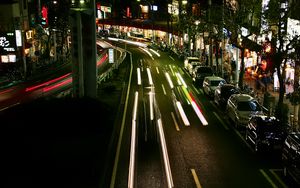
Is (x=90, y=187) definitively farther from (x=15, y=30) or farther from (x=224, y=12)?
(x=15, y=30)

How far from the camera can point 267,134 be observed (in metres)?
18.8

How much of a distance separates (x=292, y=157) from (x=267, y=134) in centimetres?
359

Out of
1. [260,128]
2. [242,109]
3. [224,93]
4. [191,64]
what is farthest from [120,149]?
[191,64]

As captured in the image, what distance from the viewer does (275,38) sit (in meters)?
23.1

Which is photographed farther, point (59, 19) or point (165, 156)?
point (59, 19)

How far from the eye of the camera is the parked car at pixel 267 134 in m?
18.5

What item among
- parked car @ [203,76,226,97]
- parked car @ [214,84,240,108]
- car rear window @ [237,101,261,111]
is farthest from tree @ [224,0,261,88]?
car rear window @ [237,101,261,111]

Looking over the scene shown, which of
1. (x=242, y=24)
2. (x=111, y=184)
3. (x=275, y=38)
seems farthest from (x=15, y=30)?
(x=111, y=184)

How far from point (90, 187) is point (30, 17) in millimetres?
48908

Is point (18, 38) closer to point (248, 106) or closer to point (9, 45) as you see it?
point (9, 45)

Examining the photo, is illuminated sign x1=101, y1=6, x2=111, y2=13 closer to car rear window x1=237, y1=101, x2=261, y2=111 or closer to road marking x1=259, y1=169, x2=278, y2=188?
car rear window x1=237, y1=101, x2=261, y2=111

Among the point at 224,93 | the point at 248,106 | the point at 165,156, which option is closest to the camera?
the point at 165,156

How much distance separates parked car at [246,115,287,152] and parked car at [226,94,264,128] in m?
3.00

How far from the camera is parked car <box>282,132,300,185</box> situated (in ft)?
48.2
